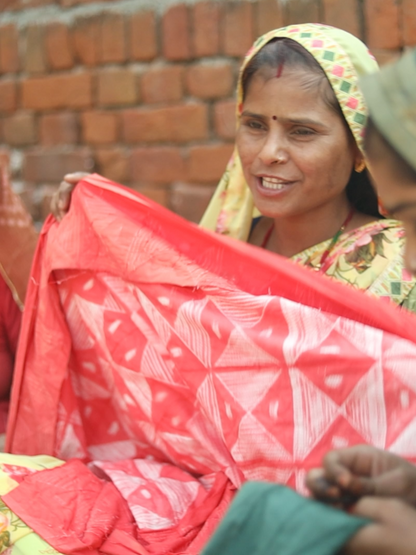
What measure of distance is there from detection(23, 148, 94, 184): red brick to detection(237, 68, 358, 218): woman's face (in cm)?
125

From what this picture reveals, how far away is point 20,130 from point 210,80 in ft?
3.33

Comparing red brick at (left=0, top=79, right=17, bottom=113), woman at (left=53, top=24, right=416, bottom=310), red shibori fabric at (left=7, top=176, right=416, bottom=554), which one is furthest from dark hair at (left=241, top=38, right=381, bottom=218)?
red brick at (left=0, top=79, right=17, bottom=113)

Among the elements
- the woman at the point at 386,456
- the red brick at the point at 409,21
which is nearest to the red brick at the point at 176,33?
the red brick at the point at 409,21

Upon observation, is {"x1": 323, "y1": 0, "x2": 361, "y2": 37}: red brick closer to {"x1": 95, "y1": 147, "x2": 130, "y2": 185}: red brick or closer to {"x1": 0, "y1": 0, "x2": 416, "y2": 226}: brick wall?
{"x1": 0, "y1": 0, "x2": 416, "y2": 226}: brick wall

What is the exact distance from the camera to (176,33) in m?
2.66

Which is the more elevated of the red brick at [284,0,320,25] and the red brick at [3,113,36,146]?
the red brick at [284,0,320,25]

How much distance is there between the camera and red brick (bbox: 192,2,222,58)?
8.39 ft

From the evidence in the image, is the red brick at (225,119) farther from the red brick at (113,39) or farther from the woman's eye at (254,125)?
the woman's eye at (254,125)

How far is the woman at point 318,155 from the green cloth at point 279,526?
0.91m

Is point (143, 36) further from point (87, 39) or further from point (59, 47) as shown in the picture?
point (59, 47)

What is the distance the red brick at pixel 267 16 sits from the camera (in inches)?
95.3

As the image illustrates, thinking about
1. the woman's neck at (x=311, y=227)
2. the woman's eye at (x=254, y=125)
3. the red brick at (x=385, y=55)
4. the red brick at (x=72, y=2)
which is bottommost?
the woman's neck at (x=311, y=227)

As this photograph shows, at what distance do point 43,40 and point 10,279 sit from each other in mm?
1395

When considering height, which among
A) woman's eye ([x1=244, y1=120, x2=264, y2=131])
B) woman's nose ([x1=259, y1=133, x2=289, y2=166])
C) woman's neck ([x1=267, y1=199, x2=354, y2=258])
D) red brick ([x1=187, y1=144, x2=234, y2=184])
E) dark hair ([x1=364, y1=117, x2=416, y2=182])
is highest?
dark hair ([x1=364, y1=117, x2=416, y2=182])
